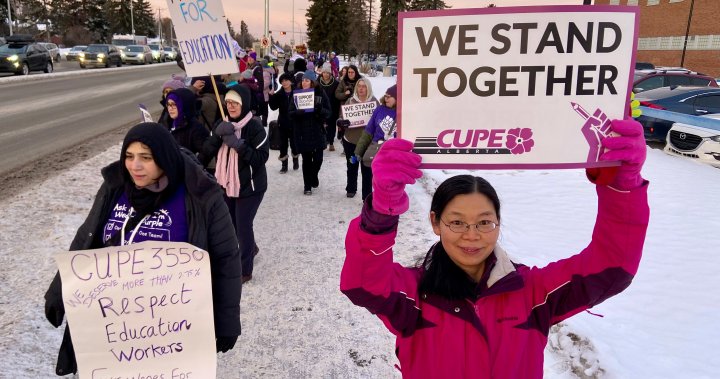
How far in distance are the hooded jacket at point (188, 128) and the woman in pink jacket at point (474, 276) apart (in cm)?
342

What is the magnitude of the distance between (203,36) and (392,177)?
359cm

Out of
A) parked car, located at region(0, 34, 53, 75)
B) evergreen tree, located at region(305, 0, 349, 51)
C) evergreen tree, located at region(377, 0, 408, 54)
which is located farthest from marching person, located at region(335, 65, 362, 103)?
evergreen tree, located at region(305, 0, 349, 51)

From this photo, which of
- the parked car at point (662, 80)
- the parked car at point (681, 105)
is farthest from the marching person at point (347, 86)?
the parked car at point (662, 80)

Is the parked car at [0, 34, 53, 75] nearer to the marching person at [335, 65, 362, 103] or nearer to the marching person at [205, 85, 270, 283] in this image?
the marching person at [335, 65, 362, 103]

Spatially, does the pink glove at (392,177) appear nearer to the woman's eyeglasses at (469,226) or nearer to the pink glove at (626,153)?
the woman's eyeglasses at (469,226)

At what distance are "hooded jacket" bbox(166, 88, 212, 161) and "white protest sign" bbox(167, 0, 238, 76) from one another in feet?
0.81

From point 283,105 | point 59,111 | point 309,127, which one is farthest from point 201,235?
point 59,111

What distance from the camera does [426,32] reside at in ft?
6.15

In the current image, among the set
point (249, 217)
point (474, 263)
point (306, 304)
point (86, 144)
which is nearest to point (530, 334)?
point (474, 263)

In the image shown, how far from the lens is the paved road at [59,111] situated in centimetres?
1045

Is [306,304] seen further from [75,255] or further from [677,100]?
[677,100]

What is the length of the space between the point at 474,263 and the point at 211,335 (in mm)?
1391

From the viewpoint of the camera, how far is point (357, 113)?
760 centimetres

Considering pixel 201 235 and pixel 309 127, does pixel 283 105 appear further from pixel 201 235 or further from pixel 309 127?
pixel 201 235
